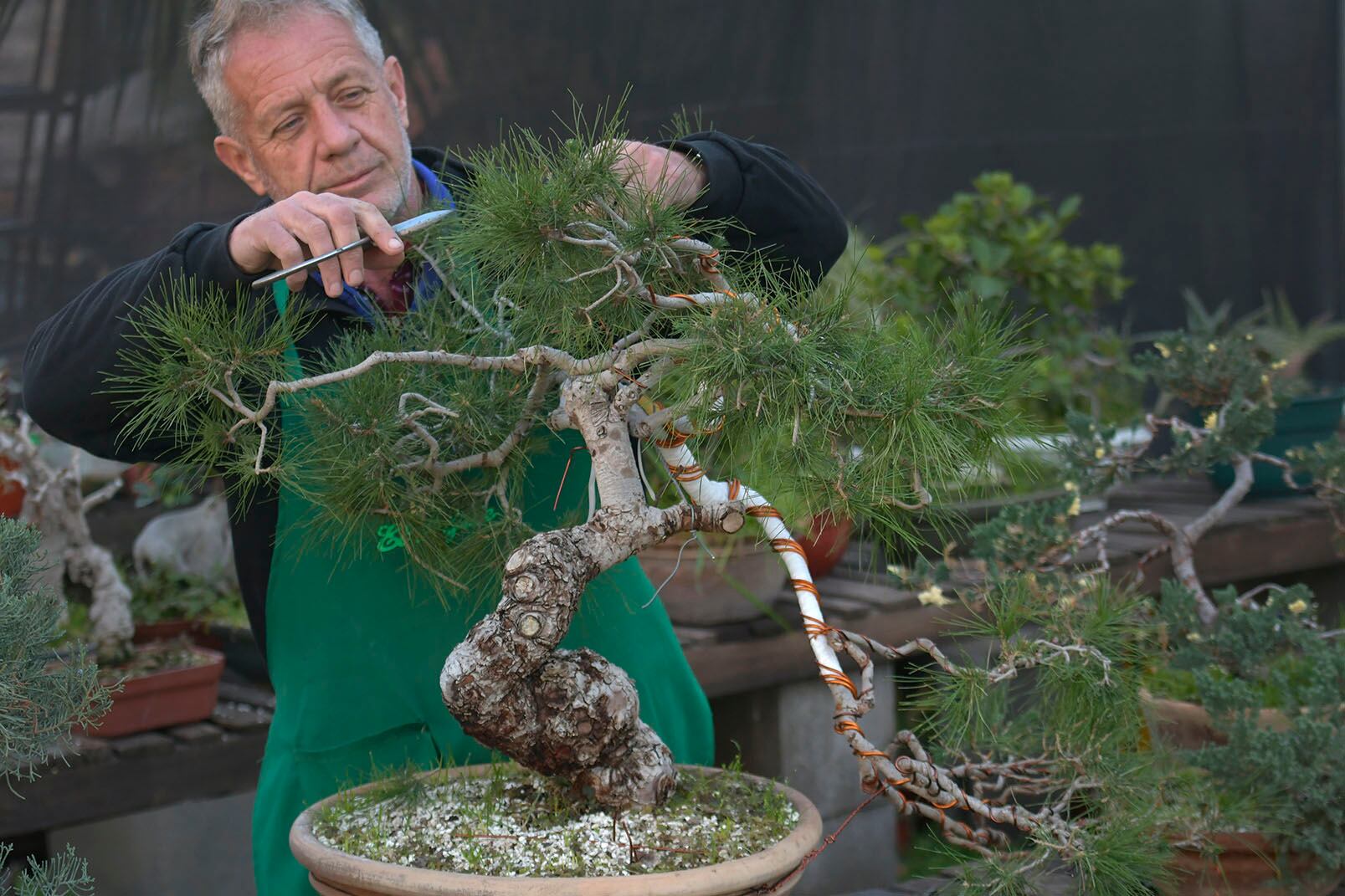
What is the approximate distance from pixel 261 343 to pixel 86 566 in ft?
4.11

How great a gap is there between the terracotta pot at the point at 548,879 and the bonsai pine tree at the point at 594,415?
0.11 meters

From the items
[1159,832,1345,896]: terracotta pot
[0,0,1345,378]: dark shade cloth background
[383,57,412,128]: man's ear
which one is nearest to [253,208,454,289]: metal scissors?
[383,57,412,128]: man's ear

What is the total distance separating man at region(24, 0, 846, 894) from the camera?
1349 millimetres

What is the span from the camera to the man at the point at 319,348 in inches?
53.1

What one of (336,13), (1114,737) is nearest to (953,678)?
(1114,737)

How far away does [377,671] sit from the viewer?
5.02 feet

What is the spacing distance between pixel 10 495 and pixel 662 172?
1.60 metres

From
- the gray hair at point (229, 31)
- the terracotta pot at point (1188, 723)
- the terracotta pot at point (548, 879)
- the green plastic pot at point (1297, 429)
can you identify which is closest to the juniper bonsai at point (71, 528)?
the gray hair at point (229, 31)

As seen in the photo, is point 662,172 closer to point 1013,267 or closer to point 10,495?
point 10,495

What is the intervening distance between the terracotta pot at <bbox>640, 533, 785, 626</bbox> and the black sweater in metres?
0.91

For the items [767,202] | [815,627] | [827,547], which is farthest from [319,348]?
[827,547]

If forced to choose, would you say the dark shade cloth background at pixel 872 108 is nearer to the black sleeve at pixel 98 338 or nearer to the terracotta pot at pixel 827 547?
the terracotta pot at pixel 827 547

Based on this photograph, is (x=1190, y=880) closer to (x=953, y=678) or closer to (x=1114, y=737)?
(x=1114, y=737)

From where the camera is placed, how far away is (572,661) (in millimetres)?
1206
